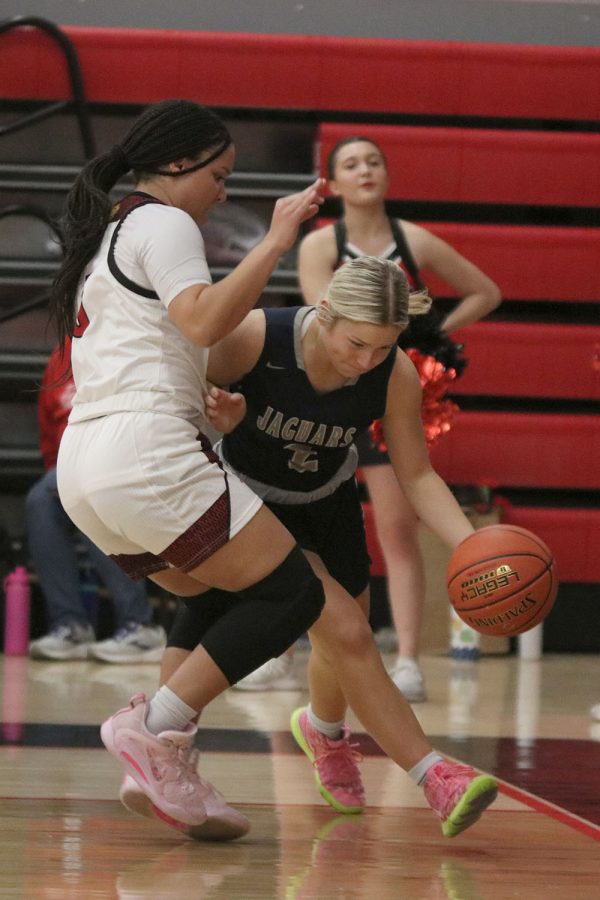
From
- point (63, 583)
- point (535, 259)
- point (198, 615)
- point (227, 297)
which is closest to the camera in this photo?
point (227, 297)

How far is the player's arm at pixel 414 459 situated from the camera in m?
2.62

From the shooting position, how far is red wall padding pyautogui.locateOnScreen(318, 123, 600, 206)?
6.06m

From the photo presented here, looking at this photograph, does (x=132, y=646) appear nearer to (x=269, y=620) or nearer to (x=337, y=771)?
(x=337, y=771)

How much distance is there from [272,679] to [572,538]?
1851mm

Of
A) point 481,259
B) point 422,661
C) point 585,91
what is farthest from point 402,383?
point 585,91

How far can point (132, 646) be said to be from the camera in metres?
5.00

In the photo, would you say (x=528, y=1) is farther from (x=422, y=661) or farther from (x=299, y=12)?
(x=422, y=661)

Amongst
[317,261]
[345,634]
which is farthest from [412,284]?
[345,634]

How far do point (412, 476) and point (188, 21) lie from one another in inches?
168

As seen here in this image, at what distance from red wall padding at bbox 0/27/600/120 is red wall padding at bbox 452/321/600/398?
3.31 ft

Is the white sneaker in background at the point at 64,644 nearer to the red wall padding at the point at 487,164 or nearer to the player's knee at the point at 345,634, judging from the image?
the red wall padding at the point at 487,164

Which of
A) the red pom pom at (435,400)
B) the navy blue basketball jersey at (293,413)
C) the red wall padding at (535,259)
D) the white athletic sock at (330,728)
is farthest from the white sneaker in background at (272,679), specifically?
the red wall padding at (535,259)

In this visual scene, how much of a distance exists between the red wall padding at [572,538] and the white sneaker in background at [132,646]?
5.19ft

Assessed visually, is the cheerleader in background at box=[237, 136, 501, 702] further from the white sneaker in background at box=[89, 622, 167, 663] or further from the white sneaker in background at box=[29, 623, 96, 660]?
the white sneaker in background at box=[29, 623, 96, 660]
